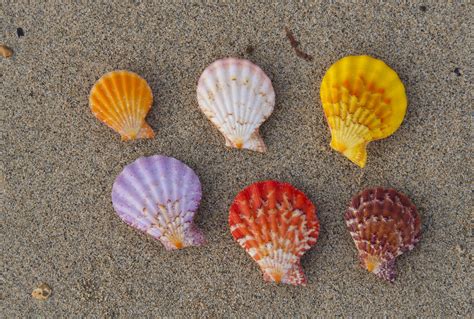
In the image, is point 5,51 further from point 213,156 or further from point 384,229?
point 384,229

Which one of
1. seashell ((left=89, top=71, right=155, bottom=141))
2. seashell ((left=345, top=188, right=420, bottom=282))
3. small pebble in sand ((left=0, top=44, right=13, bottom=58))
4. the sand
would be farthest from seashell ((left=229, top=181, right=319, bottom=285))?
small pebble in sand ((left=0, top=44, right=13, bottom=58))

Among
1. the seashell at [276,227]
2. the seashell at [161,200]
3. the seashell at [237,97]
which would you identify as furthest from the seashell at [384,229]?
the seashell at [161,200]

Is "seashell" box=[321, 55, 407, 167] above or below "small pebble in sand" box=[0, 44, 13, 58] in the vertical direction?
below

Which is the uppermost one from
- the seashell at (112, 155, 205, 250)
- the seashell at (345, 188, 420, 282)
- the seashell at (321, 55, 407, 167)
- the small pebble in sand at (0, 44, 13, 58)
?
the small pebble in sand at (0, 44, 13, 58)

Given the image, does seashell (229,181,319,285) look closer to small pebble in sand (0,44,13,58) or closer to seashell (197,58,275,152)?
seashell (197,58,275,152)

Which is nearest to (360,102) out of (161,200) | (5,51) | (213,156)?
(213,156)

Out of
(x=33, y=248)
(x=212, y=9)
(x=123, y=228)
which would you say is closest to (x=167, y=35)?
(x=212, y=9)
